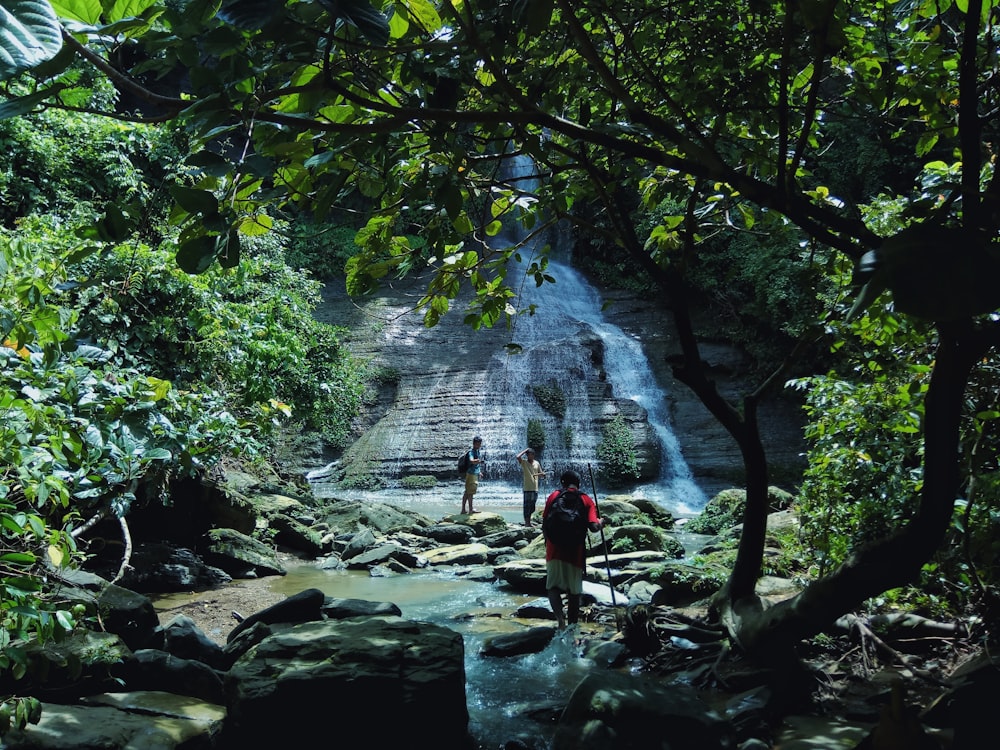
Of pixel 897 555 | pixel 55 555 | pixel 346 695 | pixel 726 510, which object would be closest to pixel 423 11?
pixel 55 555

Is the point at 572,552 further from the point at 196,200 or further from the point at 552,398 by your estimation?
the point at 552,398

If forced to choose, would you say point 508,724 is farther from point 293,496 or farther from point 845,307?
point 293,496

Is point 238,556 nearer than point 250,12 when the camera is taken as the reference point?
No

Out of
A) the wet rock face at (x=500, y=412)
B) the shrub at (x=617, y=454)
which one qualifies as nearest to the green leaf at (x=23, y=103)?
the wet rock face at (x=500, y=412)

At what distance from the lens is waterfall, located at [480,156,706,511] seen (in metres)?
17.3

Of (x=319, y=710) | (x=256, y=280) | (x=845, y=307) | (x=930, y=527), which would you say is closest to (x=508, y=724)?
(x=319, y=710)

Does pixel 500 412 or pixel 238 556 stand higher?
pixel 500 412

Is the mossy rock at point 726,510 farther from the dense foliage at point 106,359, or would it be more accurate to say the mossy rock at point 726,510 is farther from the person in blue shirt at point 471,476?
the dense foliage at point 106,359

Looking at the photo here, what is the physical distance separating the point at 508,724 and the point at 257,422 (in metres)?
4.12

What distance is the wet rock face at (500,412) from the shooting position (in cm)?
1741

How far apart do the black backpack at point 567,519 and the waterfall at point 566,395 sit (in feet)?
32.5

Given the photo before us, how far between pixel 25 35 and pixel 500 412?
57.7ft

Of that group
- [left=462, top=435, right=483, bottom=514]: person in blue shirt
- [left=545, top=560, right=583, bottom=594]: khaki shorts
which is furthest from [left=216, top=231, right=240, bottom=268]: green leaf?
[left=462, top=435, right=483, bottom=514]: person in blue shirt

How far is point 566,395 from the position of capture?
18797 mm
